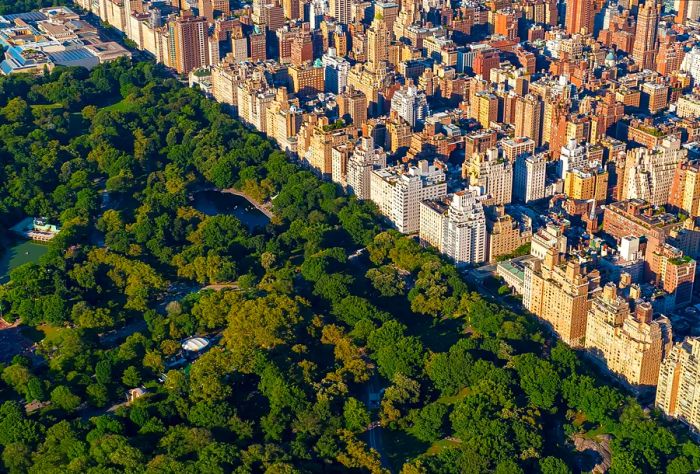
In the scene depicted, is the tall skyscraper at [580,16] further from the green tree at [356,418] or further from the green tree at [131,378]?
the green tree at [131,378]

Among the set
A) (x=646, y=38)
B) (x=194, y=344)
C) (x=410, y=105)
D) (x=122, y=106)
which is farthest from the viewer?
(x=646, y=38)

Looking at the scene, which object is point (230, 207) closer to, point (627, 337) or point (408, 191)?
point (408, 191)

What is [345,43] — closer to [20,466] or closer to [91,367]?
[91,367]

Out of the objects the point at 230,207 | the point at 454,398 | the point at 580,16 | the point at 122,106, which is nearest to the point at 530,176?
the point at 230,207

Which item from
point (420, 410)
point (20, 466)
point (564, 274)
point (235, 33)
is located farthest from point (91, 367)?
point (235, 33)

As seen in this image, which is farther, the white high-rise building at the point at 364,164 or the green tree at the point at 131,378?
the white high-rise building at the point at 364,164

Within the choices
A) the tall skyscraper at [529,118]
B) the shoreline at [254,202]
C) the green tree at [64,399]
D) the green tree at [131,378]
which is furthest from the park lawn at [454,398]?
the tall skyscraper at [529,118]
